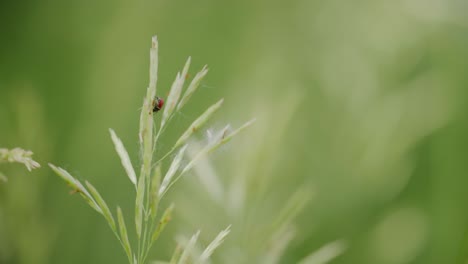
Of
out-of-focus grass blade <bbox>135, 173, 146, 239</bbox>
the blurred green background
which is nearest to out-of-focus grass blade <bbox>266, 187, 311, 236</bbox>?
the blurred green background

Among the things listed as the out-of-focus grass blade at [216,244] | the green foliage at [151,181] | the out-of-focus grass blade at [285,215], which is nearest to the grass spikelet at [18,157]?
the green foliage at [151,181]

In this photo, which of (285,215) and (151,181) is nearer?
(151,181)

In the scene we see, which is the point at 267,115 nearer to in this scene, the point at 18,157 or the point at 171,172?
the point at 171,172

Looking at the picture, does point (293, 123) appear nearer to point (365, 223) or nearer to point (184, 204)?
point (365, 223)

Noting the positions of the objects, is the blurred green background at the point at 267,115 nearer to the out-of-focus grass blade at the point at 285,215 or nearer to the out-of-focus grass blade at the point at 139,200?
the out-of-focus grass blade at the point at 285,215

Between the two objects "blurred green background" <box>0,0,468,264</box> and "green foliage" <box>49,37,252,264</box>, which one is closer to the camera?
"green foliage" <box>49,37,252,264</box>

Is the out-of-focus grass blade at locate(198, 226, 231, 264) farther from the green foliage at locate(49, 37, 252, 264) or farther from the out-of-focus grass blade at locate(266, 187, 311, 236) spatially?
the out-of-focus grass blade at locate(266, 187, 311, 236)

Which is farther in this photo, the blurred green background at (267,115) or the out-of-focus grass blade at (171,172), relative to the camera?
the blurred green background at (267,115)

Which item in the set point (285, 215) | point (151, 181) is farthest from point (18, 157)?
point (285, 215)

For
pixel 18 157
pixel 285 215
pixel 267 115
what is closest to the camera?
pixel 18 157
